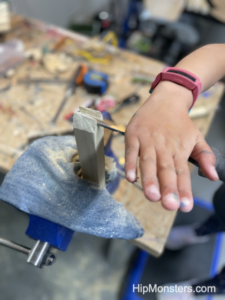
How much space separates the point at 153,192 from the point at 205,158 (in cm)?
11

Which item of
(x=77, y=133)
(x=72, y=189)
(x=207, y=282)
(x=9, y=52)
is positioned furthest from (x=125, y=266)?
(x=9, y=52)

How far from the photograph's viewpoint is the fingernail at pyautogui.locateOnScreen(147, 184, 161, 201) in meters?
0.28

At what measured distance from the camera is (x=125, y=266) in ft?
3.41

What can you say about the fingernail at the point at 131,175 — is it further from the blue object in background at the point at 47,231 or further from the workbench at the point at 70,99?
the workbench at the point at 70,99

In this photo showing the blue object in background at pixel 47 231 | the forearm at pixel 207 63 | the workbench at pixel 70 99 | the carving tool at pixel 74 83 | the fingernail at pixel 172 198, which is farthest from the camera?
the carving tool at pixel 74 83

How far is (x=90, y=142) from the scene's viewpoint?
0.33 metres

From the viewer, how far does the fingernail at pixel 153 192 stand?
0.28 metres

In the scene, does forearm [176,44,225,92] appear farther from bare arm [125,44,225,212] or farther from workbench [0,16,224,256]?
workbench [0,16,224,256]

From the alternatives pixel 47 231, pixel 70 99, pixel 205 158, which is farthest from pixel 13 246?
pixel 70 99

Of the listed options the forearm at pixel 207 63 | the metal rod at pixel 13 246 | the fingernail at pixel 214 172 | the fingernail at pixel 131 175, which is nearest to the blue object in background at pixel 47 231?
the metal rod at pixel 13 246

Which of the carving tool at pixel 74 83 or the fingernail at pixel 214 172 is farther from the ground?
the fingernail at pixel 214 172

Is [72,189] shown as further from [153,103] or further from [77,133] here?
[153,103]

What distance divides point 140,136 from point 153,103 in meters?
0.10

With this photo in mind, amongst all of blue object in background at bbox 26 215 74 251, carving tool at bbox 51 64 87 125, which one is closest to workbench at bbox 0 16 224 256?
carving tool at bbox 51 64 87 125
